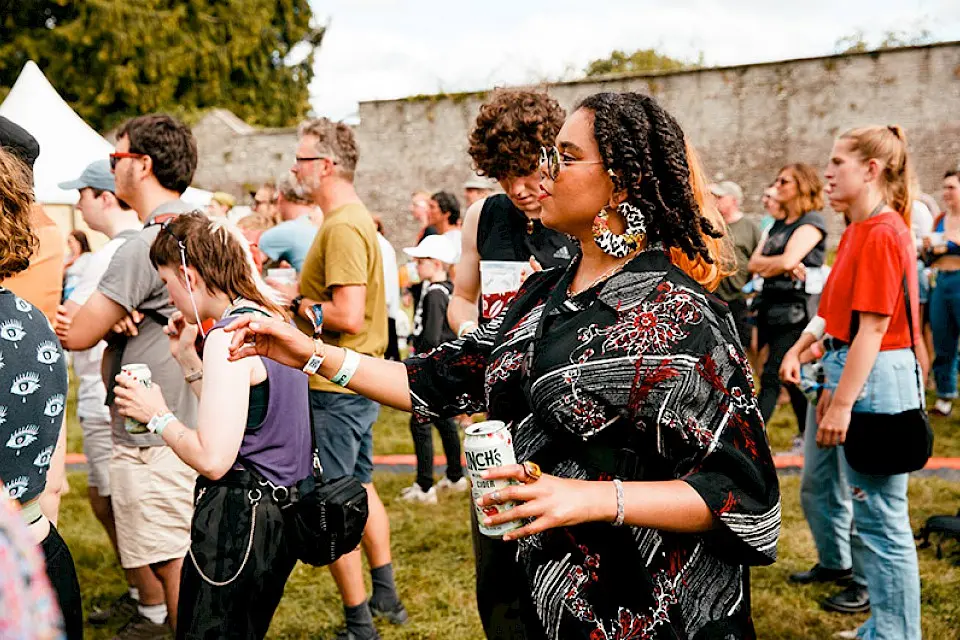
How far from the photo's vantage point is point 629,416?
1706 millimetres

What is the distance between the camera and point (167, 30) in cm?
2830

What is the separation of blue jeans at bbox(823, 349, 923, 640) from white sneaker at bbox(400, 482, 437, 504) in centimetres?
321

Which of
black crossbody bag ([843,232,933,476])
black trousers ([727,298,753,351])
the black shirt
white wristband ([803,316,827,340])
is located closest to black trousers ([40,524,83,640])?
black crossbody bag ([843,232,933,476])

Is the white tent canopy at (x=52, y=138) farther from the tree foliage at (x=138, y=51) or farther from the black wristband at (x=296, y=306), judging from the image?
the tree foliage at (x=138, y=51)

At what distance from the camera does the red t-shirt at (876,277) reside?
321cm

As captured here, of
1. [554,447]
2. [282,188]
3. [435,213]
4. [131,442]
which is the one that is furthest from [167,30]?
[554,447]

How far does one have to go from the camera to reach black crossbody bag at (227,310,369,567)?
8.74 ft

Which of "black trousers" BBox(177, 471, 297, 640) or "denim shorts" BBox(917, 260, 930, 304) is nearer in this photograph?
"black trousers" BBox(177, 471, 297, 640)

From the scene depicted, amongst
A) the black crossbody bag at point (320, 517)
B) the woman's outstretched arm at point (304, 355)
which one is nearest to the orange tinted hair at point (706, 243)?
the woman's outstretched arm at point (304, 355)

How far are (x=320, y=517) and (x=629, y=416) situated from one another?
1314mm

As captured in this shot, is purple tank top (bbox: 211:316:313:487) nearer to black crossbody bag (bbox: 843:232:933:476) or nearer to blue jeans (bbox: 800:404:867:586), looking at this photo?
black crossbody bag (bbox: 843:232:933:476)

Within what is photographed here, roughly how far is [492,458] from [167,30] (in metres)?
30.4

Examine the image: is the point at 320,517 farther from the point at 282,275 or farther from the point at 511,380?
the point at 282,275

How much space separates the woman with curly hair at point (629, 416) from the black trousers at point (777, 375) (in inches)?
168
